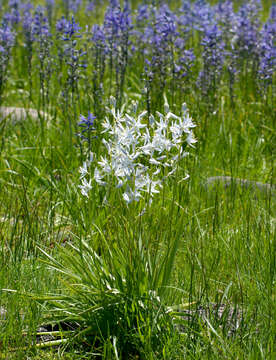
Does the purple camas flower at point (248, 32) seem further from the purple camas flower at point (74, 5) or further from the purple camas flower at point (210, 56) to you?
the purple camas flower at point (74, 5)

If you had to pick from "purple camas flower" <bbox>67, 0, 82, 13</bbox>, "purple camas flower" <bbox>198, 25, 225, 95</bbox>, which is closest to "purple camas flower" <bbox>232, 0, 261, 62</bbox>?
"purple camas flower" <bbox>198, 25, 225, 95</bbox>

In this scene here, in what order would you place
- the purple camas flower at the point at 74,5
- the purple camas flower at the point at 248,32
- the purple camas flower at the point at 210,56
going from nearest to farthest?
the purple camas flower at the point at 210,56 < the purple camas flower at the point at 248,32 < the purple camas flower at the point at 74,5

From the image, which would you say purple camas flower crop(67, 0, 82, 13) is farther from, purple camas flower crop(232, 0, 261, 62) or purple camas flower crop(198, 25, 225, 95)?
purple camas flower crop(198, 25, 225, 95)

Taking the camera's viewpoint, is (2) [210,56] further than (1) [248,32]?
No

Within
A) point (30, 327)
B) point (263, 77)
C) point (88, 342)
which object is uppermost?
point (263, 77)

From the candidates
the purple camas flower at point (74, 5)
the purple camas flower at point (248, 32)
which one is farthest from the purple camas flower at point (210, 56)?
the purple camas flower at point (74, 5)

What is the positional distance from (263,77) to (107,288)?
3.19 metres

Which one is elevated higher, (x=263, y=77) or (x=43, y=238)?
(x=263, y=77)

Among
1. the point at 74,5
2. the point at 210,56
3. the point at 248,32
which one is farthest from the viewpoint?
the point at 74,5

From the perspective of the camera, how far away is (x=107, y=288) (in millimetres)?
2252

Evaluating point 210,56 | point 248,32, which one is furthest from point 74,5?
point 210,56

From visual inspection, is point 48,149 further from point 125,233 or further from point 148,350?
point 148,350

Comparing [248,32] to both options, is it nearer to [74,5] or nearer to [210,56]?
[210,56]

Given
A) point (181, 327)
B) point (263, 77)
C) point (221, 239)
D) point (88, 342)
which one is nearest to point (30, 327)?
point (88, 342)
